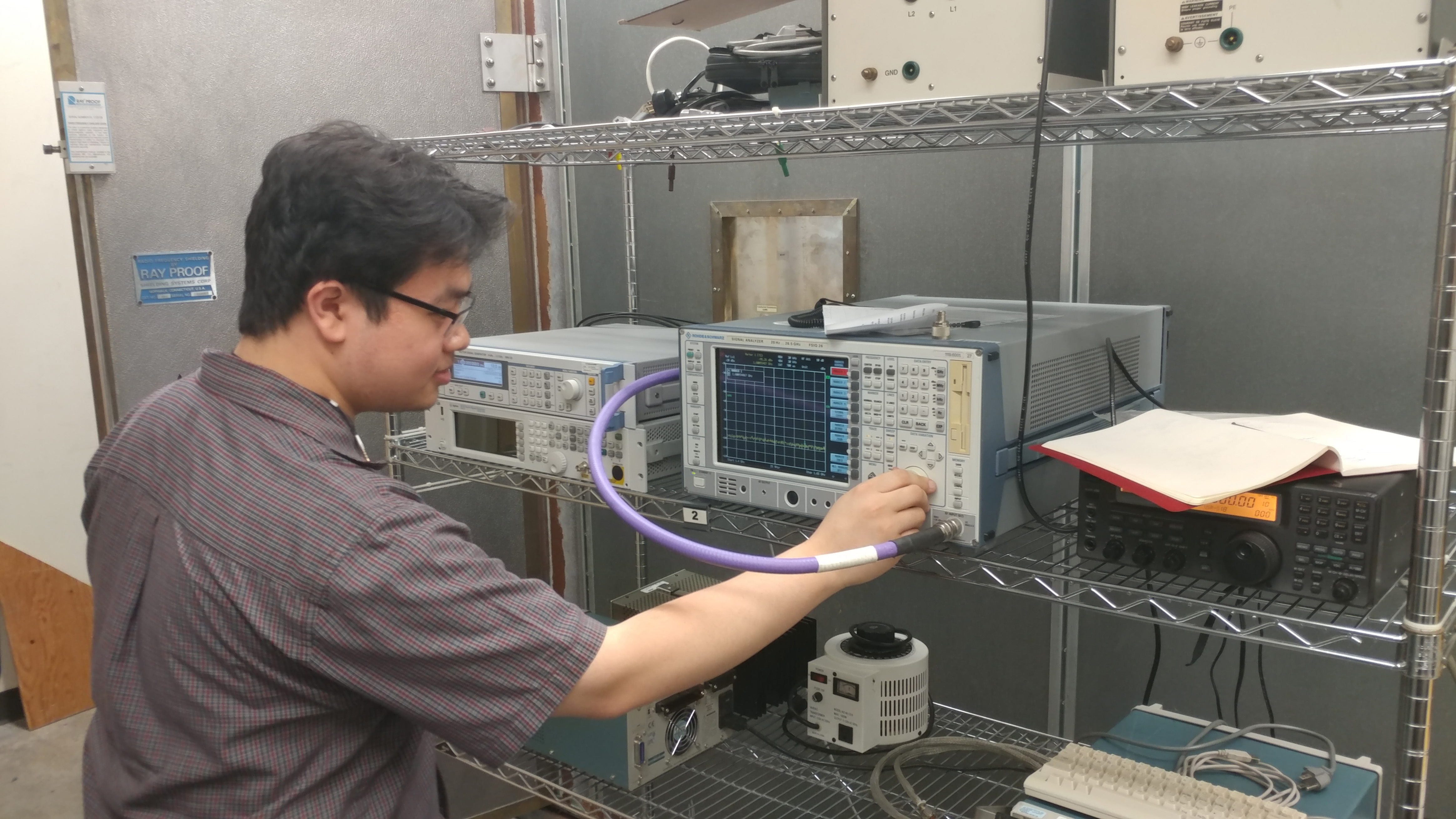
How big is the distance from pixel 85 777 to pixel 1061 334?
1268 mm

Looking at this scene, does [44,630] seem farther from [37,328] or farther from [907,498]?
[907,498]

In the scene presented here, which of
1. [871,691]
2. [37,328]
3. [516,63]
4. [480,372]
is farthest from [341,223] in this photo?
[37,328]

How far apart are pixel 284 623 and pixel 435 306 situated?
366 mm

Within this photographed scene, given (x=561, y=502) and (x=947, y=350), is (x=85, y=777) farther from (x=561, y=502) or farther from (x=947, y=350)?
(x=561, y=502)

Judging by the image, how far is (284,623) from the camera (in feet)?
3.16

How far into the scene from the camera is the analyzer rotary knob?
1765 millimetres

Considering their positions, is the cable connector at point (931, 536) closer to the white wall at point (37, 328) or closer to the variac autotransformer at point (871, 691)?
the variac autotransformer at point (871, 691)

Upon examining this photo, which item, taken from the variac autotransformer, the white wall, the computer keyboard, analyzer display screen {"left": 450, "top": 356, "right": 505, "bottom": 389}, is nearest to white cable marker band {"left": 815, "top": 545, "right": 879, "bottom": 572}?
the computer keyboard

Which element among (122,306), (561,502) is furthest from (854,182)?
(122,306)

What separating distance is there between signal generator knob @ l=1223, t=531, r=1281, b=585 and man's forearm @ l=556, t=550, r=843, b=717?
0.42m

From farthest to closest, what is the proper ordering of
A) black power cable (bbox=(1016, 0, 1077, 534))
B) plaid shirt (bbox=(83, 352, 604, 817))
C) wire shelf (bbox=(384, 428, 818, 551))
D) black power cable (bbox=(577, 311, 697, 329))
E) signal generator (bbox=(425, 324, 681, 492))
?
black power cable (bbox=(577, 311, 697, 329)) → signal generator (bbox=(425, 324, 681, 492)) → wire shelf (bbox=(384, 428, 818, 551)) → black power cable (bbox=(1016, 0, 1077, 534)) → plaid shirt (bbox=(83, 352, 604, 817))

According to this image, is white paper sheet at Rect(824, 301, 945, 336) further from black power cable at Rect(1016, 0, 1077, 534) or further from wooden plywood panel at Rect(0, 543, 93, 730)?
wooden plywood panel at Rect(0, 543, 93, 730)

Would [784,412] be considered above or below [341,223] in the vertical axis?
below

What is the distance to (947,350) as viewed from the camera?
1.28m
